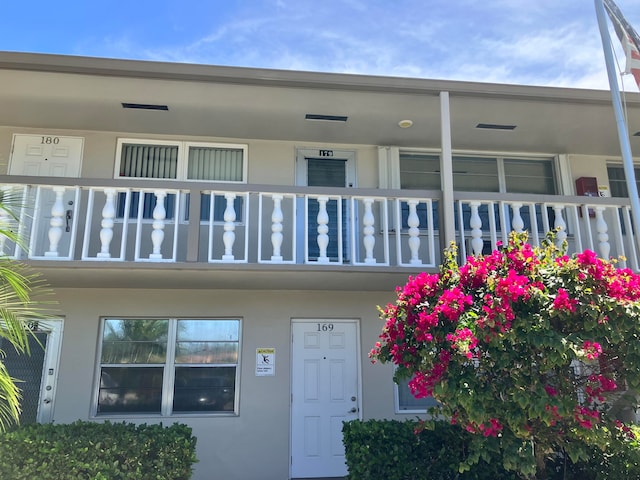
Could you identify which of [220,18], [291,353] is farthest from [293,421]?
[220,18]

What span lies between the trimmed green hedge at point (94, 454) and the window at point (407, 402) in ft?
10.7

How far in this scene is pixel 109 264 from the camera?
608cm

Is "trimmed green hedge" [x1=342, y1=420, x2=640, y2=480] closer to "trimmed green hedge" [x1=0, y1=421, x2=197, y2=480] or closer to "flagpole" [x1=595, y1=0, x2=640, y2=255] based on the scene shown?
"trimmed green hedge" [x1=0, y1=421, x2=197, y2=480]

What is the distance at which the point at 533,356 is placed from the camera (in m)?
4.16

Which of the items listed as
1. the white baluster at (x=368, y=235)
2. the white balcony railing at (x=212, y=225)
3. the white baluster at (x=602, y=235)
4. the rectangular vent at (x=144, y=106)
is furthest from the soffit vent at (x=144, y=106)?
the white baluster at (x=602, y=235)

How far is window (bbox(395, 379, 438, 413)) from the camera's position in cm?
744

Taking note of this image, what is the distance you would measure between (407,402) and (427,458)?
7.16ft

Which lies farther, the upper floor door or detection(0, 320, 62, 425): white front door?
the upper floor door

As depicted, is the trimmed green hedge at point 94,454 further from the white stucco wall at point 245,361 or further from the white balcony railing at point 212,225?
the white balcony railing at point 212,225

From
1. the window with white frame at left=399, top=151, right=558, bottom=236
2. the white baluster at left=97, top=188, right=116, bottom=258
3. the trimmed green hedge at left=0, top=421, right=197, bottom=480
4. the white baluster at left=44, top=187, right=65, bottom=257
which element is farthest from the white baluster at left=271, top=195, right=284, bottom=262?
the window with white frame at left=399, top=151, right=558, bottom=236

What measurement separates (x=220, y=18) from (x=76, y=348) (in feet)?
17.0

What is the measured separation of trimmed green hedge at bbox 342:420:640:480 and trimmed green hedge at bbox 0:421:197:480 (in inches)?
75.4

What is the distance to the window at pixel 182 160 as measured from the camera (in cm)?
805

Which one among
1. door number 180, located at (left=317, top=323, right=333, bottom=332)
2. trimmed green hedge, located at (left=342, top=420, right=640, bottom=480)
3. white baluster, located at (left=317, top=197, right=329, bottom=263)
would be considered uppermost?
white baluster, located at (left=317, top=197, right=329, bottom=263)
